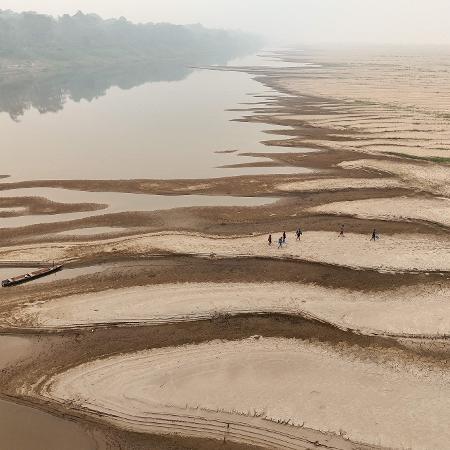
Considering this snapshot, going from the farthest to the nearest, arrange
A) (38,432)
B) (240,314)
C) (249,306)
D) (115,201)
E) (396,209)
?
(115,201), (396,209), (249,306), (240,314), (38,432)

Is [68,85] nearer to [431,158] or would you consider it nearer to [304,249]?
[431,158]

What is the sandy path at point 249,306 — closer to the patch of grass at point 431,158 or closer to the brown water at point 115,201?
the brown water at point 115,201

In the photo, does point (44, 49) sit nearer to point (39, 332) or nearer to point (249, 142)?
point (249, 142)

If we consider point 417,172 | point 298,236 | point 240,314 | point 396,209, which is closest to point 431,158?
point 417,172

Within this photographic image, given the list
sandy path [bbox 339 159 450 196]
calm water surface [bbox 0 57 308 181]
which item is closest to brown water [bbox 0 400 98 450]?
calm water surface [bbox 0 57 308 181]

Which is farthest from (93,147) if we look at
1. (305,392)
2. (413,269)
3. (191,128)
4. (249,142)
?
(305,392)

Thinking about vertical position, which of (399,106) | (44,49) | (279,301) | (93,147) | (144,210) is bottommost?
(279,301)
